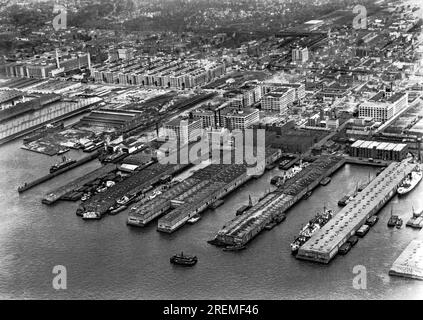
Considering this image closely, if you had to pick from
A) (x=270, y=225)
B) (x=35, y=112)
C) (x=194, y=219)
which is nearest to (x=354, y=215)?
(x=270, y=225)

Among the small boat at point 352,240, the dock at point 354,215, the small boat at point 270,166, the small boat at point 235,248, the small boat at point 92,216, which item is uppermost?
the dock at point 354,215

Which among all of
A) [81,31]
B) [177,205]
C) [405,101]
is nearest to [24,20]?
[81,31]

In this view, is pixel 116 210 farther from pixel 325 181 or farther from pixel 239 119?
pixel 239 119

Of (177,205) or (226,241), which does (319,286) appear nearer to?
(226,241)

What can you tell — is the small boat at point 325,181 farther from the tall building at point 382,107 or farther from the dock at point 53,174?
the dock at point 53,174

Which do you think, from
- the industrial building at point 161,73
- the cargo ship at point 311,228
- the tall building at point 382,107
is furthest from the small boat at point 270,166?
the industrial building at point 161,73

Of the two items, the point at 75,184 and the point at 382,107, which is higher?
the point at 382,107
